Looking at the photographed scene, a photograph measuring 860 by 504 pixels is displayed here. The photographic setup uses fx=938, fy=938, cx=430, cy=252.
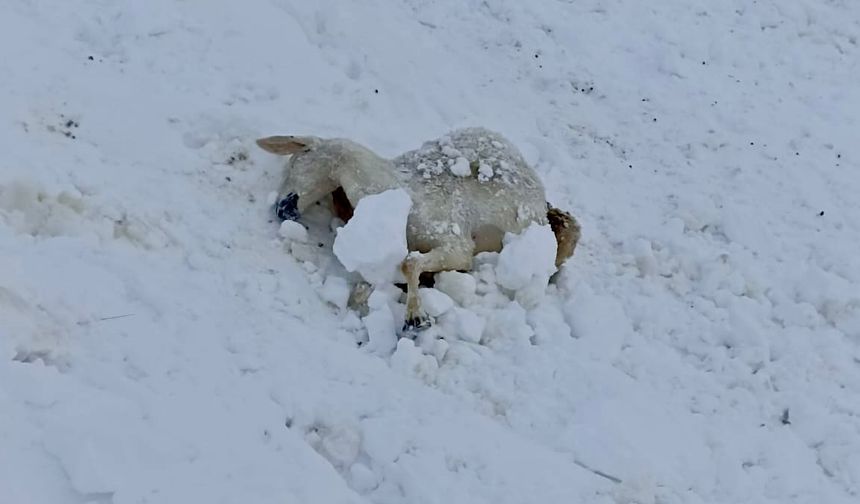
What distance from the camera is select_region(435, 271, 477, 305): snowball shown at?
5.05 m

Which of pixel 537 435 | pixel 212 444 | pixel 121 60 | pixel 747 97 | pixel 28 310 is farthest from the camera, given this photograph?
pixel 747 97

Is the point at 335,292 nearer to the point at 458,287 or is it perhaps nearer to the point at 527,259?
the point at 458,287

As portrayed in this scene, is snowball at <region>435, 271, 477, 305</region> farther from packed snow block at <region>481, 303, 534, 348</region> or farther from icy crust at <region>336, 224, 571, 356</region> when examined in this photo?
packed snow block at <region>481, 303, 534, 348</region>

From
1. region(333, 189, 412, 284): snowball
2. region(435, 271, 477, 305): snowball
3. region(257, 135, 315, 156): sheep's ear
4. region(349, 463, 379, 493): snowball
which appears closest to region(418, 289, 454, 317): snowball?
region(435, 271, 477, 305): snowball

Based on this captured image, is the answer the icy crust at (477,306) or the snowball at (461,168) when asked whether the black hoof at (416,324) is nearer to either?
the icy crust at (477,306)

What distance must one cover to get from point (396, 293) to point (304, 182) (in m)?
0.98

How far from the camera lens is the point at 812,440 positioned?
4.81m

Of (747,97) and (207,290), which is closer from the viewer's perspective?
(207,290)

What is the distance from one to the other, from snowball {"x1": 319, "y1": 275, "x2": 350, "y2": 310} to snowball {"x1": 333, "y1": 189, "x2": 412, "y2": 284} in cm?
10

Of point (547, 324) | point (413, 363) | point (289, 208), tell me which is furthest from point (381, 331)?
point (289, 208)

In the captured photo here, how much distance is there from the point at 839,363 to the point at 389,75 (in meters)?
3.84

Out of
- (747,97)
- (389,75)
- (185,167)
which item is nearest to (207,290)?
(185,167)

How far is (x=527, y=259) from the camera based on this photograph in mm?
5184

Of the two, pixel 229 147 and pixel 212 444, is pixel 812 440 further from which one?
pixel 229 147
